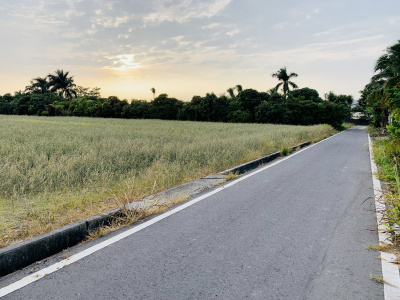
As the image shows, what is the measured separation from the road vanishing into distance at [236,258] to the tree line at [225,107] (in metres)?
46.7

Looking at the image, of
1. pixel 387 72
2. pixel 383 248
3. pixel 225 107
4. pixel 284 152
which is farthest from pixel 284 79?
pixel 383 248

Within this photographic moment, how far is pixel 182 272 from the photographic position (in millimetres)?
3148

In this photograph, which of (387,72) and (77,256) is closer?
(77,256)

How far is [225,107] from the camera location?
56.0 meters

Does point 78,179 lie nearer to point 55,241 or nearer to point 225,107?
point 55,241

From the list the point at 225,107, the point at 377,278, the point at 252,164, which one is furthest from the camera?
the point at 225,107

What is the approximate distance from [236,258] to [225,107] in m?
53.5

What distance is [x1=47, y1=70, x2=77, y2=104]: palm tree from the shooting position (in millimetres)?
76938

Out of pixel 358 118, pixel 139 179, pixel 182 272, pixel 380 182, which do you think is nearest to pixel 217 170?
pixel 139 179

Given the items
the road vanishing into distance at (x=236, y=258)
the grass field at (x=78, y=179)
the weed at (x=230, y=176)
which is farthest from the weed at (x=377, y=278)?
the weed at (x=230, y=176)

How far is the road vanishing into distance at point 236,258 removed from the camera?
2812 mm

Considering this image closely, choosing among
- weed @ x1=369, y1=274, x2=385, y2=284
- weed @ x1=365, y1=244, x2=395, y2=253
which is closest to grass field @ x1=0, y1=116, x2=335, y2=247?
weed @ x1=365, y1=244, x2=395, y2=253

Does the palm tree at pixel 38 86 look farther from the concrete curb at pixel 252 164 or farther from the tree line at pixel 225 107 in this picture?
the concrete curb at pixel 252 164

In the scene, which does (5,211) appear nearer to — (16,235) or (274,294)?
(16,235)
